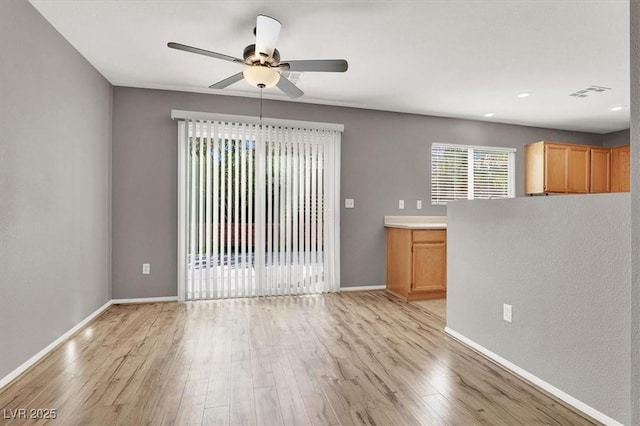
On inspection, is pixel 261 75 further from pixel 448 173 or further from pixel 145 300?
pixel 448 173

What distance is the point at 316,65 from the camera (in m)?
2.45

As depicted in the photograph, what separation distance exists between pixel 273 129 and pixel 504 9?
2.66 meters

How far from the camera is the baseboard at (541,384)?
1.71 m

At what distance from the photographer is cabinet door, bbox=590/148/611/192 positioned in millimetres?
5438

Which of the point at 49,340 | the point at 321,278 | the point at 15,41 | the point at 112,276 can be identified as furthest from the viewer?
the point at 321,278

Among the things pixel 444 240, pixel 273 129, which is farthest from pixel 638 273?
pixel 273 129

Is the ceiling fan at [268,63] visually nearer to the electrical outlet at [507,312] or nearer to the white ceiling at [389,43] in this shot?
the white ceiling at [389,43]

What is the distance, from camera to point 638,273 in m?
1.14

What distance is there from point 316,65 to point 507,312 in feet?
7.30

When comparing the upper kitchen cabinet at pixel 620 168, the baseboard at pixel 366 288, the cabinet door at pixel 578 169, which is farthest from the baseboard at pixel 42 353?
the upper kitchen cabinet at pixel 620 168

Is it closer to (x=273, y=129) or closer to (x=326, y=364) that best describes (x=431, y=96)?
(x=273, y=129)

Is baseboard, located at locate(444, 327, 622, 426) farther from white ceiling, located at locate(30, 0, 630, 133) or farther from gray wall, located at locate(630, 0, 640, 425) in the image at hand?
white ceiling, located at locate(30, 0, 630, 133)

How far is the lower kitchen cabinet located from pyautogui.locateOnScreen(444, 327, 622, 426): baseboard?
125cm

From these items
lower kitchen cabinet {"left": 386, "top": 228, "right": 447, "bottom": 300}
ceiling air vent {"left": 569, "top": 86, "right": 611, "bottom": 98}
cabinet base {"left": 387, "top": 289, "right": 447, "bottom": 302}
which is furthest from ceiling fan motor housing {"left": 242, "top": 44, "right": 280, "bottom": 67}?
ceiling air vent {"left": 569, "top": 86, "right": 611, "bottom": 98}
